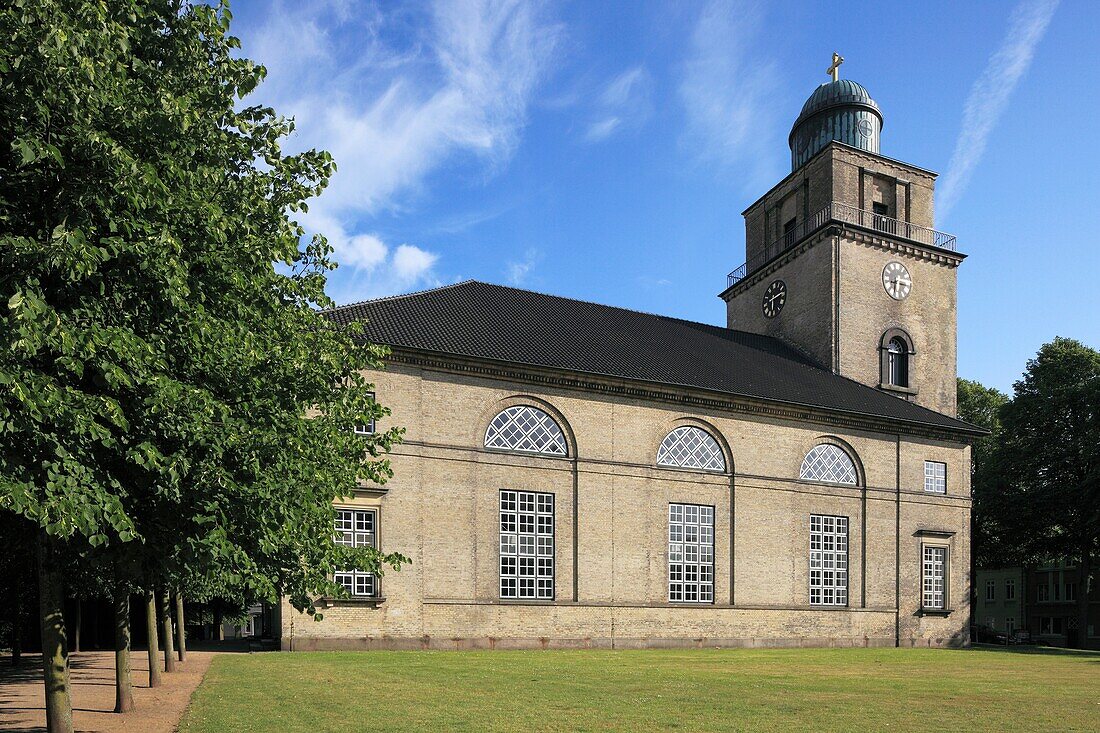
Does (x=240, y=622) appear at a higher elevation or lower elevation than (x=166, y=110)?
lower

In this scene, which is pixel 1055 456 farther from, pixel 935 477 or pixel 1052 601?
pixel 1052 601

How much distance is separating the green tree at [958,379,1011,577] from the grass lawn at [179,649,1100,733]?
23.3 meters

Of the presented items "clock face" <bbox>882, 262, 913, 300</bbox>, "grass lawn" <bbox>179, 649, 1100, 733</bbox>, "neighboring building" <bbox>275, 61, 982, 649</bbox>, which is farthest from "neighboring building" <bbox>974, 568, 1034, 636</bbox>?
"grass lawn" <bbox>179, 649, 1100, 733</bbox>

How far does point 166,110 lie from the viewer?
8.73 metres

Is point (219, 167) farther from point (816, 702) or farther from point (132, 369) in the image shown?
point (816, 702)

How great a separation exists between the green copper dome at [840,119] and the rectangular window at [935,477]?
54.7 ft

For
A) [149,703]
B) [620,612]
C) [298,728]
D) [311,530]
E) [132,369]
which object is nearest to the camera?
[132,369]

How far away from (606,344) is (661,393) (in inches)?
130

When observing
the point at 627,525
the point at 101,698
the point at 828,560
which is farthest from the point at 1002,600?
the point at 101,698

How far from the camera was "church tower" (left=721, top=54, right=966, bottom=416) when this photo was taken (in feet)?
137

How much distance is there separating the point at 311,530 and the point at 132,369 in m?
3.24

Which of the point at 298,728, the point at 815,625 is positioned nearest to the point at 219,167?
the point at 298,728

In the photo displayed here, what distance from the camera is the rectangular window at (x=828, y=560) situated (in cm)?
3516

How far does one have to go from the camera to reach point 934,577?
38125 mm
